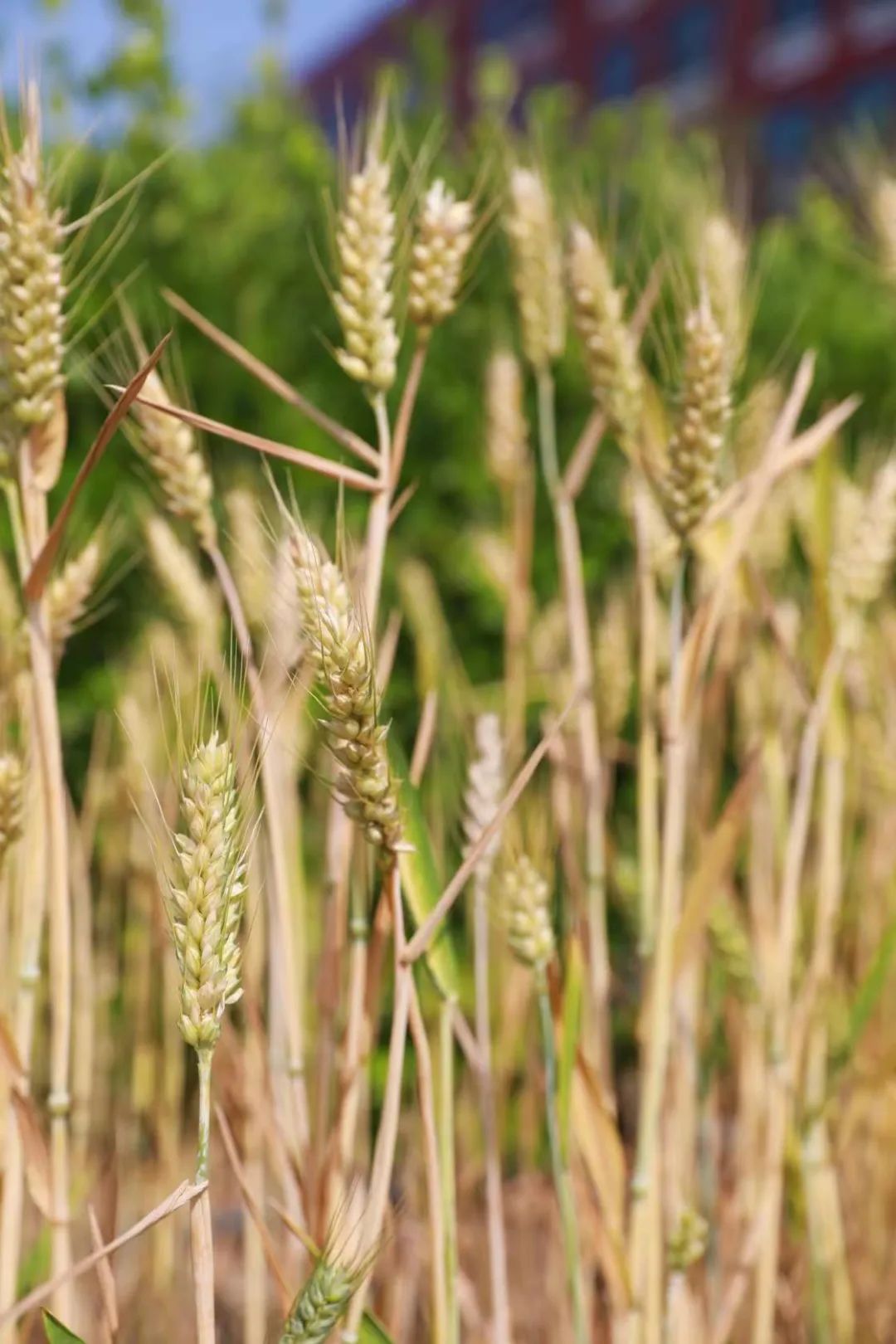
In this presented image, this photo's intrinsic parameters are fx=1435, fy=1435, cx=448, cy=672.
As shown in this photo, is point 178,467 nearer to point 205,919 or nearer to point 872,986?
point 205,919

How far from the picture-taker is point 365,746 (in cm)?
58

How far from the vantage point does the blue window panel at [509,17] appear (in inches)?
1024

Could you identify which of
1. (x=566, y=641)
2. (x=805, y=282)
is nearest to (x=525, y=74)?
(x=805, y=282)

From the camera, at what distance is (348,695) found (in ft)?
1.87

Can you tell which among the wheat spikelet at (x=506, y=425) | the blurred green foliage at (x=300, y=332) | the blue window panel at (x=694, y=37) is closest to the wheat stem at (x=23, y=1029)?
the wheat spikelet at (x=506, y=425)

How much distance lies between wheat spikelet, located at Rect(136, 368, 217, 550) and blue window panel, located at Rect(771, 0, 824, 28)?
77.7ft

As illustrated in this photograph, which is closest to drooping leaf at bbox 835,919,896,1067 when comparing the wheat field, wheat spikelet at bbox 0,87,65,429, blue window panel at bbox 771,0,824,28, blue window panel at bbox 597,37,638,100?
the wheat field

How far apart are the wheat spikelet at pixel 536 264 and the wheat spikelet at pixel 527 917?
16.4 inches

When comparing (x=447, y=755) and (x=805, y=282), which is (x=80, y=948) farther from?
(x=805, y=282)

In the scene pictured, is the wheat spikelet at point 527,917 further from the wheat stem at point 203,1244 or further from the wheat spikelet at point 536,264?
the wheat spikelet at point 536,264

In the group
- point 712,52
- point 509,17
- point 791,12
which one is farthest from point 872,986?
point 509,17

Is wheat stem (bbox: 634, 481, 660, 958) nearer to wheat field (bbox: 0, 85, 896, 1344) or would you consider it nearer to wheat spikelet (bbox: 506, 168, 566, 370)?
wheat field (bbox: 0, 85, 896, 1344)

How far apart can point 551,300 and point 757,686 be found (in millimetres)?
423

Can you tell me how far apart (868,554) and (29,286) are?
584mm
